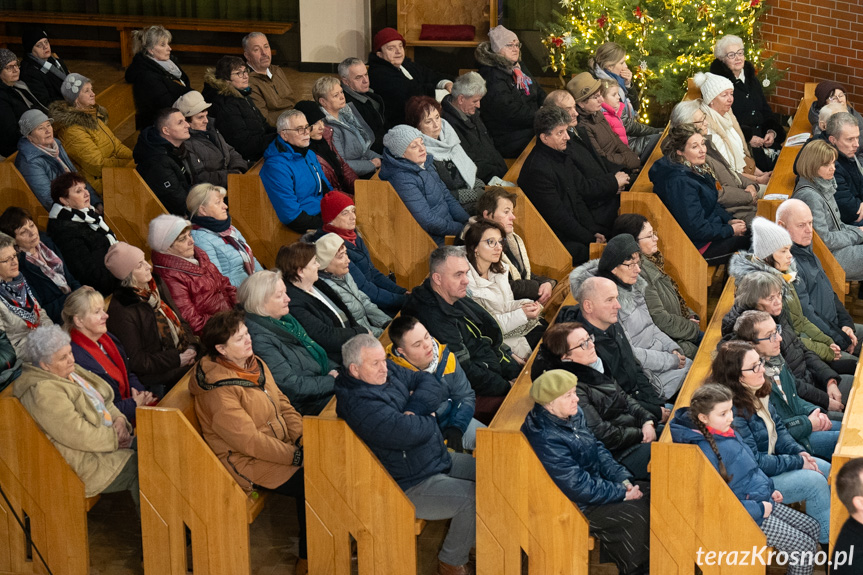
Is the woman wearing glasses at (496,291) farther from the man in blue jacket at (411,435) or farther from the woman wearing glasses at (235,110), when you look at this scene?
the woman wearing glasses at (235,110)

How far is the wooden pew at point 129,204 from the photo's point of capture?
250 inches

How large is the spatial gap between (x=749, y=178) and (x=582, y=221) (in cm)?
122

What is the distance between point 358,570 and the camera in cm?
462

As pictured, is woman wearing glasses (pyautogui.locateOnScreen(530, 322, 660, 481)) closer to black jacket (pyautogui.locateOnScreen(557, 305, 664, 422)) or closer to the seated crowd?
the seated crowd

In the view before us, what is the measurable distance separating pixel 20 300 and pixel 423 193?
205cm

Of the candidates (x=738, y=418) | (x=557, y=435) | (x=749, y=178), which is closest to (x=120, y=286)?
(x=557, y=435)

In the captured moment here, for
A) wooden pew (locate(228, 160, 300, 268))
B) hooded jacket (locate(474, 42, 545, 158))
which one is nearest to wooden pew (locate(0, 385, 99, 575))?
wooden pew (locate(228, 160, 300, 268))

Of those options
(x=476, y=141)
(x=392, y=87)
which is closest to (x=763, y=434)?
(x=476, y=141)

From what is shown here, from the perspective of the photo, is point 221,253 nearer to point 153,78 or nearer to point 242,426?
point 242,426

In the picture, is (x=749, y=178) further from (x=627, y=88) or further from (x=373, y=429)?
(x=373, y=429)

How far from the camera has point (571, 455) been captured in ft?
14.5

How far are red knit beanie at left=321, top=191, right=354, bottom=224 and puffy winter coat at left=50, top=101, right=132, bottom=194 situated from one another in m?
1.41

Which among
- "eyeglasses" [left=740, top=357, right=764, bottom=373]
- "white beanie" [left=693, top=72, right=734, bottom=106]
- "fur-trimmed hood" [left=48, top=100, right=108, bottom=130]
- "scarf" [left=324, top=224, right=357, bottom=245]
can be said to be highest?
"eyeglasses" [left=740, top=357, right=764, bottom=373]

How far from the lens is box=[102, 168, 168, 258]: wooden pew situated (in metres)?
6.34
